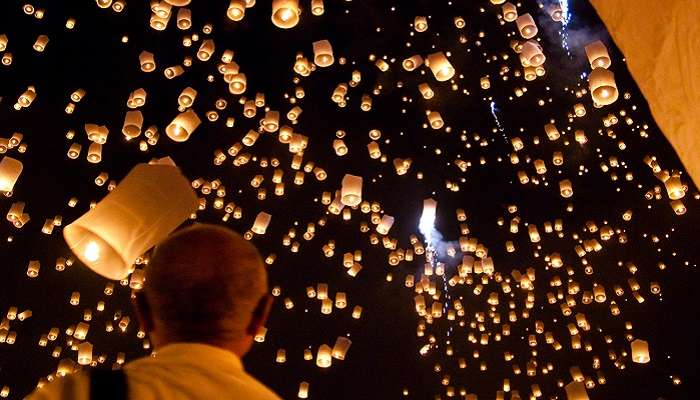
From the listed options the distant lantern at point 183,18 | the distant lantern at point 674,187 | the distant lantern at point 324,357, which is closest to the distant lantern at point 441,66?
the distant lantern at point 183,18

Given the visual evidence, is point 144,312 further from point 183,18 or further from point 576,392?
point 576,392

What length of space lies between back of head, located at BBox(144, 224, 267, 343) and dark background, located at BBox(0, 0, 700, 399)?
24.1 ft

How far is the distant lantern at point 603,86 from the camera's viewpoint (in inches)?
161

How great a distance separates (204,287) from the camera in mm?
1101

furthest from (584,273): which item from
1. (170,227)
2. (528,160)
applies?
(170,227)

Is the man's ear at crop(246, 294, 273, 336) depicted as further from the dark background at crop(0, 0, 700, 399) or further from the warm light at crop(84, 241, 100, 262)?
the dark background at crop(0, 0, 700, 399)

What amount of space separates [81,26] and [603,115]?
661 cm

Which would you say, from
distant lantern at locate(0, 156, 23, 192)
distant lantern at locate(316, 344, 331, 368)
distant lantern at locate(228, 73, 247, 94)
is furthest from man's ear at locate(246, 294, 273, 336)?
distant lantern at locate(316, 344, 331, 368)

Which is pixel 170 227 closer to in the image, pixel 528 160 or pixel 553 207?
pixel 528 160

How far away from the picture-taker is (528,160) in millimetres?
9297

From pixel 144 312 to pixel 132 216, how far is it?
55.3 inches

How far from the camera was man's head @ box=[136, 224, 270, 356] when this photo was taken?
109cm

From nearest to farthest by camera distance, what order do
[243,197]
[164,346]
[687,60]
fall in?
[164,346] < [687,60] < [243,197]

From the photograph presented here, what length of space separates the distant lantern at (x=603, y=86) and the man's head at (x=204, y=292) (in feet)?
11.4
